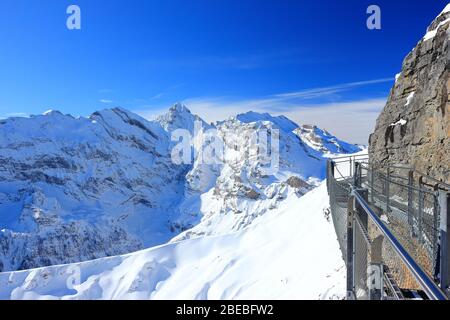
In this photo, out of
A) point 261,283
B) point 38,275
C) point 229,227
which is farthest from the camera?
point 229,227

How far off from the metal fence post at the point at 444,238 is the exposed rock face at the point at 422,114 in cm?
772

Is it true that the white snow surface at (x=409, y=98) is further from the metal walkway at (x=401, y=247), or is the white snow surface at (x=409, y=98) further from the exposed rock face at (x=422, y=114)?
the metal walkway at (x=401, y=247)

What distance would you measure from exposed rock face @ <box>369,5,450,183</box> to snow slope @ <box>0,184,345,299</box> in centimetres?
500

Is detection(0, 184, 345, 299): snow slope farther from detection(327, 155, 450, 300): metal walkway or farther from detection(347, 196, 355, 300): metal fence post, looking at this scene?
detection(347, 196, 355, 300): metal fence post

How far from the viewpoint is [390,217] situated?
7.43m

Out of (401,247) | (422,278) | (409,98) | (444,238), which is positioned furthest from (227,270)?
(422,278)

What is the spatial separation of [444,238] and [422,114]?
11.6m

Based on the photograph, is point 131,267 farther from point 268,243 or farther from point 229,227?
point 229,227

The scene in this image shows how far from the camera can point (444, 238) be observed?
321 cm

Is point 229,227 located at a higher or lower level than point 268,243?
lower
